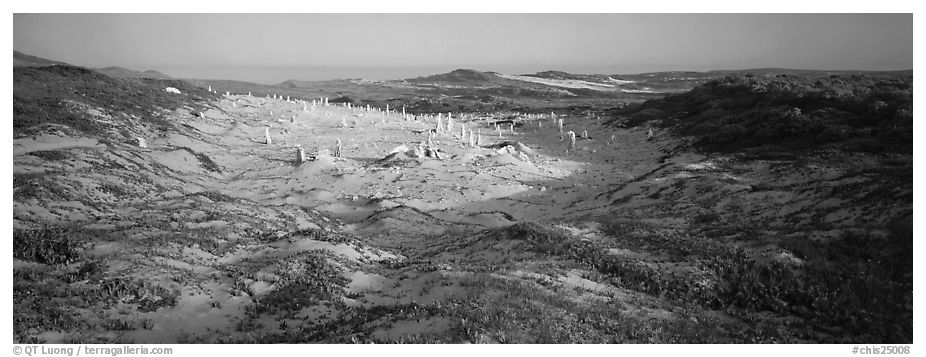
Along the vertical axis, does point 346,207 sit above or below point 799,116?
below

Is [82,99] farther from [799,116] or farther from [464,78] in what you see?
[464,78]

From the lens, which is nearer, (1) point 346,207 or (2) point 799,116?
(1) point 346,207

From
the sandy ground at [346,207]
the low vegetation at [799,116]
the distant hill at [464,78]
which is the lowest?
the sandy ground at [346,207]

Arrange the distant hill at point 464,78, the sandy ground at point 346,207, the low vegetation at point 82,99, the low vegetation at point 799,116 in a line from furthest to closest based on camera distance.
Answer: the distant hill at point 464,78
the low vegetation at point 82,99
the low vegetation at point 799,116
the sandy ground at point 346,207

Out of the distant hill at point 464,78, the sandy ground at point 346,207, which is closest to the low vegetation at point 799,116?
the sandy ground at point 346,207

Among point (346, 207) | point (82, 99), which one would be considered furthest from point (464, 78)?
point (346, 207)

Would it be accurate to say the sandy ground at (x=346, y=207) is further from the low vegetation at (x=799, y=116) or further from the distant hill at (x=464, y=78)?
the distant hill at (x=464, y=78)

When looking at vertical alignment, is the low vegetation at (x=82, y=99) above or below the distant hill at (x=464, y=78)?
below

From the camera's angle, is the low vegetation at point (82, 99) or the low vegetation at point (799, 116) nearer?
the low vegetation at point (799, 116)

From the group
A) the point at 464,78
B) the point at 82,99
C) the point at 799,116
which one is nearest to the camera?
the point at 799,116

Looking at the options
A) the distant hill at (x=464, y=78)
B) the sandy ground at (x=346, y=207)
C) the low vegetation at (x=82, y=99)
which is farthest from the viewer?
the distant hill at (x=464, y=78)

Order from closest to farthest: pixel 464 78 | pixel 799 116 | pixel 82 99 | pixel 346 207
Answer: pixel 346 207 → pixel 799 116 → pixel 82 99 → pixel 464 78
